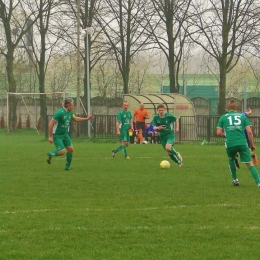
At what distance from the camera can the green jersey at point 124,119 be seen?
67.0ft

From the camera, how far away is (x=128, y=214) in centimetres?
922

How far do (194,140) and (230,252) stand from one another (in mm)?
24620

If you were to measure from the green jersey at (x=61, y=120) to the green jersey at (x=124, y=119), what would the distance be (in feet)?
14.3

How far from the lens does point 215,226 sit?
8.26 metres

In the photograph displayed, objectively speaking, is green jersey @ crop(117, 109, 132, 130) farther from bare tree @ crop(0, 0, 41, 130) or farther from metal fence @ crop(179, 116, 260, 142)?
bare tree @ crop(0, 0, 41, 130)

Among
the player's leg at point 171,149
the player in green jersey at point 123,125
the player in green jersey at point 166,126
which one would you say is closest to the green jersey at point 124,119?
the player in green jersey at point 123,125

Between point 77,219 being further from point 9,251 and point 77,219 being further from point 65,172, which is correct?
point 65,172

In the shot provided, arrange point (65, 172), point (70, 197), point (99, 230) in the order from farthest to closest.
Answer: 1. point (65, 172)
2. point (70, 197)
3. point (99, 230)

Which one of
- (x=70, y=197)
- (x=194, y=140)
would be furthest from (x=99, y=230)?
(x=194, y=140)

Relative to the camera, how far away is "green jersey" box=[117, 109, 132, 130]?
20.4 m

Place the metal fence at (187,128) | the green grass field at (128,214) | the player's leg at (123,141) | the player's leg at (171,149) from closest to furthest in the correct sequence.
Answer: the green grass field at (128,214) → the player's leg at (171,149) → the player's leg at (123,141) → the metal fence at (187,128)

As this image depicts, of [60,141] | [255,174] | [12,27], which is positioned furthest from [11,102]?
[255,174]

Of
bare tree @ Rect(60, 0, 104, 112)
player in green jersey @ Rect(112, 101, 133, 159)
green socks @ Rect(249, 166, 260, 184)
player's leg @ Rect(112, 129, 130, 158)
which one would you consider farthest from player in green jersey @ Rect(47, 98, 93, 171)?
bare tree @ Rect(60, 0, 104, 112)

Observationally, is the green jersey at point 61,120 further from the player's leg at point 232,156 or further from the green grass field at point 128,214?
the player's leg at point 232,156
